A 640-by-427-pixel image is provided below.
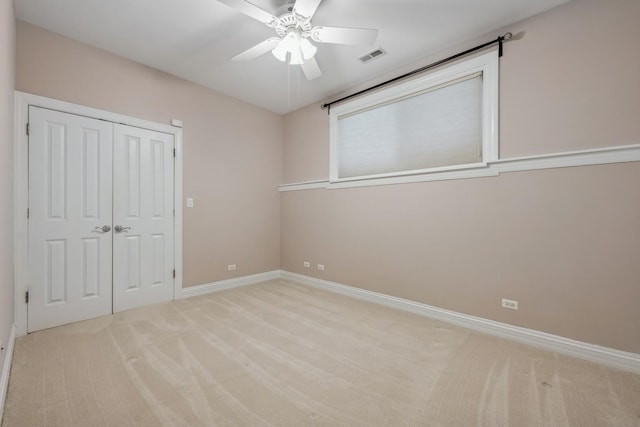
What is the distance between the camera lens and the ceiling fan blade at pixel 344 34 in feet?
6.93

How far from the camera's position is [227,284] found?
157 inches

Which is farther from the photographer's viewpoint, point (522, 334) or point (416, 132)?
point (416, 132)

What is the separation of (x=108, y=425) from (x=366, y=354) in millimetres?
1701

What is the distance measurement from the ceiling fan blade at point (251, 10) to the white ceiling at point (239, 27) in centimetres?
23

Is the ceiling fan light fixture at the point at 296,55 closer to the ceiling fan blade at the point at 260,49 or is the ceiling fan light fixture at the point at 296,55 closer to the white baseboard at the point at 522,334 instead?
the ceiling fan blade at the point at 260,49

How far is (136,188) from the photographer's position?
124 inches

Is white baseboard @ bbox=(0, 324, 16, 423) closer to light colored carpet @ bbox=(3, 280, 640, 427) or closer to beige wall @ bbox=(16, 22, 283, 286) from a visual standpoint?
light colored carpet @ bbox=(3, 280, 640, 427)

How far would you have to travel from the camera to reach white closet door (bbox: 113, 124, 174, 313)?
9.93 feet

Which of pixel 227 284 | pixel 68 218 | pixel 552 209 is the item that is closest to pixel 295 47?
pixel 552 209

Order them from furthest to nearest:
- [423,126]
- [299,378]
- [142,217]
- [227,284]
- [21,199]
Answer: [227,284], [142,217], [423,126], [21,199], [299,378]

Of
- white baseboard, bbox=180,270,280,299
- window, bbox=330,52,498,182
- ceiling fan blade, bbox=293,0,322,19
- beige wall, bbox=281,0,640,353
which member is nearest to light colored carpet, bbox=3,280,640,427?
beige wall, bbox=281,0,640,353

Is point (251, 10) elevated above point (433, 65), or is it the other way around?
point (433, 65)

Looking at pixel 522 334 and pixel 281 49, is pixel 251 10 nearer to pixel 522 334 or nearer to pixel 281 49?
pixel 281 49

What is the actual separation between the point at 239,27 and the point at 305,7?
89cm
